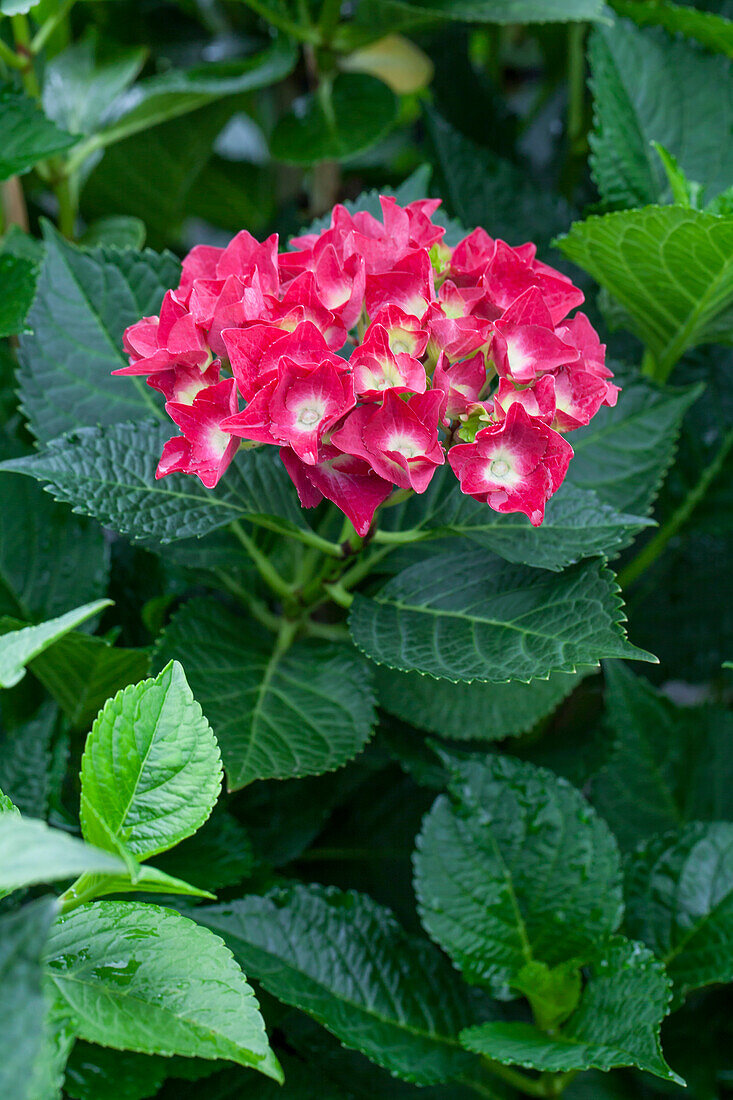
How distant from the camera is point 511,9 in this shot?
26.3 inches

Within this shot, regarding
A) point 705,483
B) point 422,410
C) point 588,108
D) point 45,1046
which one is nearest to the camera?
point 45,1046

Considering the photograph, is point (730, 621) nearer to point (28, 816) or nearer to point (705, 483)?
point (705, 483)

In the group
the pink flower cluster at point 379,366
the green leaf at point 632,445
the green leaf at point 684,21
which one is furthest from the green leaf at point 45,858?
the green leaf at point 684,21

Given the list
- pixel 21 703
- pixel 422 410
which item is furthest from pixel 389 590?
pixel 21 703

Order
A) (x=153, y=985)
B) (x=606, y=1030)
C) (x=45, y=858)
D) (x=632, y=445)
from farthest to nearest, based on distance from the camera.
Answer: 1. (x=632, y=445)
2. (x=606, y=1030)
3. (x=153, y=985)
4. (x=45, y=858)

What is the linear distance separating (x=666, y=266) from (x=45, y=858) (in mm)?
471

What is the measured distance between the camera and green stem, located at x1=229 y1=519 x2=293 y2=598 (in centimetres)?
57

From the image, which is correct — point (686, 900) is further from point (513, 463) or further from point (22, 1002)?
point (22, 1002)

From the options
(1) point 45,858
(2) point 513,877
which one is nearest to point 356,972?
(2) point 513,877

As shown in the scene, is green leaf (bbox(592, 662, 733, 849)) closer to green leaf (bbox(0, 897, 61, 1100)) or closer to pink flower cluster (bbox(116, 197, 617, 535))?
pink flower cluster (bbox(116, 197, 617, 535))

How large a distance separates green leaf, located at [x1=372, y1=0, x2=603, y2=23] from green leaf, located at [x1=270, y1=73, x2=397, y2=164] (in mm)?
83

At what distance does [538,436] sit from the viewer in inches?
16.7

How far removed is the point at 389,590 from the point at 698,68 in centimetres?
46

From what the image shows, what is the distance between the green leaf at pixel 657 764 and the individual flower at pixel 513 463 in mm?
270
